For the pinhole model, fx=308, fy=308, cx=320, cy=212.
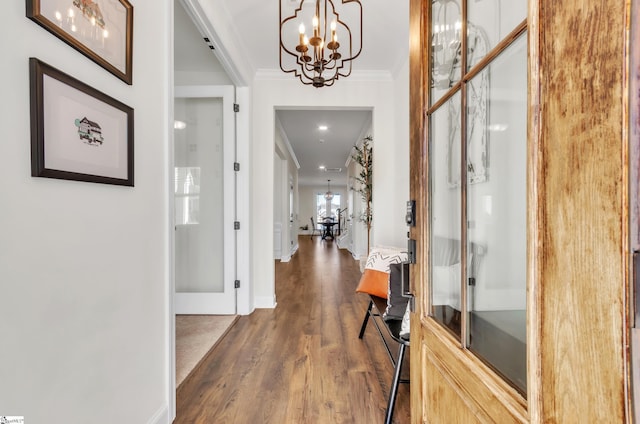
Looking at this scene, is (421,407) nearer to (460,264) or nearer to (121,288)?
(460,264)

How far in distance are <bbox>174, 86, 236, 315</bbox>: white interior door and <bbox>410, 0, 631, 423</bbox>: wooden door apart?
2.88m

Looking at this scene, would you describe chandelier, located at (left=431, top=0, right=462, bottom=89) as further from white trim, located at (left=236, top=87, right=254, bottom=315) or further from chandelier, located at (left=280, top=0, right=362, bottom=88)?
white trim, located at (left=236, top=87, right=254, bottom=315)

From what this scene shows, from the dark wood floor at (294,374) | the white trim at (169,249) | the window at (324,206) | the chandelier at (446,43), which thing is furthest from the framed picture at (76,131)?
the window at (324,206)

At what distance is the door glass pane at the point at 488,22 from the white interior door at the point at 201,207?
2651 millimetres

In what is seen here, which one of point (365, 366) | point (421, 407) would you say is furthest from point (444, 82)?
point (365, 366)

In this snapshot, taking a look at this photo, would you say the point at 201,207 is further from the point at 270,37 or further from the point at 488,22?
the point at 488,22

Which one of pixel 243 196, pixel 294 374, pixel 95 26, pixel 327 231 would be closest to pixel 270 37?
pixel 243 196

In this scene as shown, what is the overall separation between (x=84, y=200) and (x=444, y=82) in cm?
124

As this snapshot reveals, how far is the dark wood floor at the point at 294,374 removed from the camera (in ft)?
5.28

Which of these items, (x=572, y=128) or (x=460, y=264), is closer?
(x=572, y=128)

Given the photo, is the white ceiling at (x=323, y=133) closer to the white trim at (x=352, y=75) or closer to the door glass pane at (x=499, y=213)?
the white trim at (x=352, y=75)

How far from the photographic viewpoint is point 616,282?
1.33 ft

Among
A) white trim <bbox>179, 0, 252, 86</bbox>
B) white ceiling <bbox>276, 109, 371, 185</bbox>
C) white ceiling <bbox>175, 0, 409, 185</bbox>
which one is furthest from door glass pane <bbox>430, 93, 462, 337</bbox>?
white ceiling <bbox>276, 109, 371, 185</bbox>

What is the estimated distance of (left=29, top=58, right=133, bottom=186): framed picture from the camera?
851 millimetres
